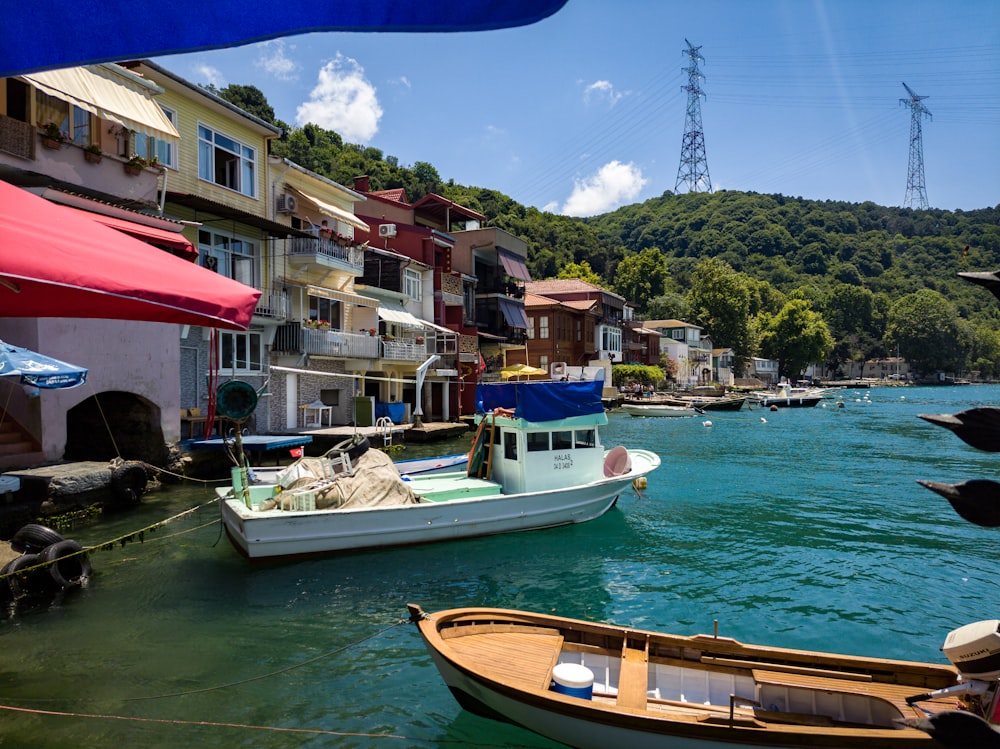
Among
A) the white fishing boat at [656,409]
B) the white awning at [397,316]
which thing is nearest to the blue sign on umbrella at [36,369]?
the white awning at [397,316]

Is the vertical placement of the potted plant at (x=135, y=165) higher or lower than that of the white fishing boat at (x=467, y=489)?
higher

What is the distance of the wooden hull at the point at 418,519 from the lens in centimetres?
1154

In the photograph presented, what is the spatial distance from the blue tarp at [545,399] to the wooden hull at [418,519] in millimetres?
1730

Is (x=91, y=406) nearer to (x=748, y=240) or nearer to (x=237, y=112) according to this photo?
(x=237, y=112)

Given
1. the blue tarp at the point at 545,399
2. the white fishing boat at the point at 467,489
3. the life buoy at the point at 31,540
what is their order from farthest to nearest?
the blue tarp at the point at 545,399 → the white fishing boat at the point at 467,489 → the life buoy at the point at 31,540

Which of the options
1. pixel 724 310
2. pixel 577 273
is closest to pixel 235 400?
pixel 577 273

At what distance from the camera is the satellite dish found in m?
14.1

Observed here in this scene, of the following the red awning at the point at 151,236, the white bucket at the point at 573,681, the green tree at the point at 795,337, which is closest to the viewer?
the white bucket at the point at 573,681

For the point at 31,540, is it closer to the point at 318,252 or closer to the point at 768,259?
the point at 318,252

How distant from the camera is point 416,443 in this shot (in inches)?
1166

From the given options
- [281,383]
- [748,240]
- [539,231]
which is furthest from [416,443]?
[748,240]

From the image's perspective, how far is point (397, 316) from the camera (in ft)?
110

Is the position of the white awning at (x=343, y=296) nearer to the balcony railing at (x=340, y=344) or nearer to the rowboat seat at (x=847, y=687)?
the balcony railing at (x=340, y=344)

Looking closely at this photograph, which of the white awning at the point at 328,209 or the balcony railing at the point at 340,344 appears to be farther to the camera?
the white awning at the point at 328,209
